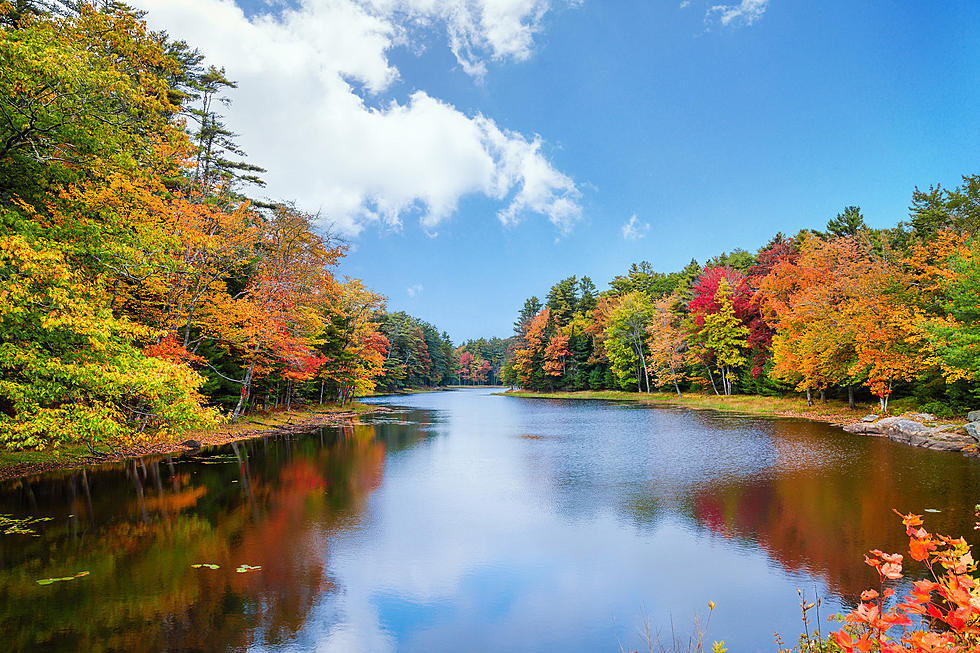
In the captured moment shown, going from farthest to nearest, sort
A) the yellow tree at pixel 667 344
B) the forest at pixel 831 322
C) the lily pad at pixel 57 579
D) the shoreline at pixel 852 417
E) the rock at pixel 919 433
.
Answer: the yellow tree at pixel 667 344
the forest at pixel 831 322
the shoreline at pixel 852 417
the rock at pixel 919 433
the lily pad at pixel 57 579

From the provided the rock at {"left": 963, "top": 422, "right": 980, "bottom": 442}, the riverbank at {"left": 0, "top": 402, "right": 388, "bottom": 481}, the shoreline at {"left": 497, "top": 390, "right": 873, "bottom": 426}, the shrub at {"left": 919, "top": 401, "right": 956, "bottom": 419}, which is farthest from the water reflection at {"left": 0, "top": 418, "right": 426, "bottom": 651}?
the shoreline at {"left": 497, "top": 390, "right": 873, "bottom": 426}

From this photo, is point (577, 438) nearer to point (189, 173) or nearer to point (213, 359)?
point (213, 359)

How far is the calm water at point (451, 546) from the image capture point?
5656 mm

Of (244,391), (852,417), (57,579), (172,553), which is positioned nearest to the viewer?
(57,579)

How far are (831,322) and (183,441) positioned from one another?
28.5m

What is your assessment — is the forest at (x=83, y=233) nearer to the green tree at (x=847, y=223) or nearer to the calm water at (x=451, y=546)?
the calm water at (x=451, y=546)

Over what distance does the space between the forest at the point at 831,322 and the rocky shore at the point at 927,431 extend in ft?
6.25

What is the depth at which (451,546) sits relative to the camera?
829cm

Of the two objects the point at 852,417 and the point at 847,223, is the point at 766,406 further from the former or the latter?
the point at 847,223

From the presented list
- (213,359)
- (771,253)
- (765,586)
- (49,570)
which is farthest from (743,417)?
(49,570)

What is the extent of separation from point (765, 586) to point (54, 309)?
12537 millimetres

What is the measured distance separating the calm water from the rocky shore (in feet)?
5.16

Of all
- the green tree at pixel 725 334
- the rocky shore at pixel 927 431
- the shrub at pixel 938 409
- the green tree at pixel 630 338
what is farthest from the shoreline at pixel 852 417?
the green tree at pixel 630 338

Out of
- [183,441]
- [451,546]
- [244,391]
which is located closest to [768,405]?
[451,546]
